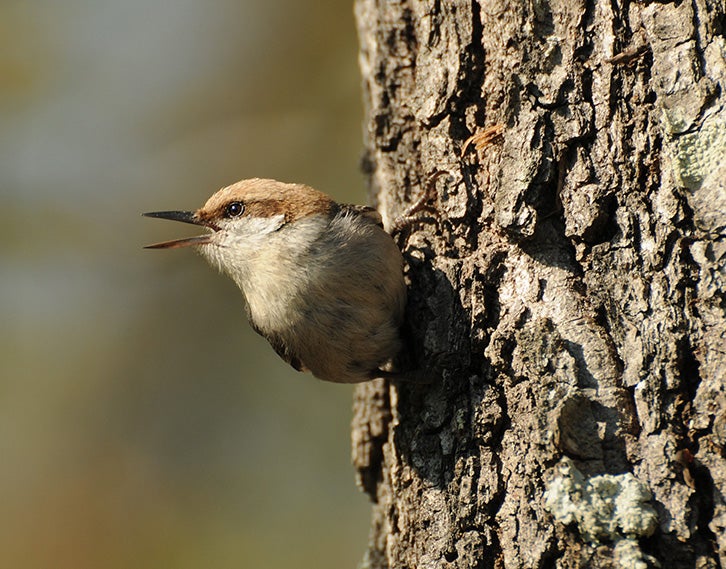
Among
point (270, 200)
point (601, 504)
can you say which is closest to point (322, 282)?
point (270, 200)

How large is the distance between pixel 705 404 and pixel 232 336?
5.43 metres

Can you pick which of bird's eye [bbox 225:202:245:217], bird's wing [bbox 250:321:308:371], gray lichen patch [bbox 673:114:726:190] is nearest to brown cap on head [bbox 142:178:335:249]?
bird's eye [bbox 225:202:245:217]

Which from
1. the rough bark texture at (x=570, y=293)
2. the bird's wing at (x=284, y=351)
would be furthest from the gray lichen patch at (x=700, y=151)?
the bird's wing at (x=284, y=351)

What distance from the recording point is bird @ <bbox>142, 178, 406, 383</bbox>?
10.8 ft

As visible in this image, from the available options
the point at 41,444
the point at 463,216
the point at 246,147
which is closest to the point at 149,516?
the point at 41,444

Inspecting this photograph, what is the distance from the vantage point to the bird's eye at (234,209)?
149 inches

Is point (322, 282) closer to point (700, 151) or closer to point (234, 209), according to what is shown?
Result: point (234, 209)

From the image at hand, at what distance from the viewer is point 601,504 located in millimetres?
2307

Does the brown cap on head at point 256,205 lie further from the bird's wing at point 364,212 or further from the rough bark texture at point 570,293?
the rough bark texture at point 570,293

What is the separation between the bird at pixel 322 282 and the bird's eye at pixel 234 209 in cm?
13

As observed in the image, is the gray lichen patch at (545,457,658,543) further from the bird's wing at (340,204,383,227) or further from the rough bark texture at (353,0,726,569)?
the bird's wing at (340,204,383,227)

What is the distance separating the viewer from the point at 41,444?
6.48 metres

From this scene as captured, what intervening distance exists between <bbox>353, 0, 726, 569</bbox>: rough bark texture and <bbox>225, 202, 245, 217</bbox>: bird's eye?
1.04 metres

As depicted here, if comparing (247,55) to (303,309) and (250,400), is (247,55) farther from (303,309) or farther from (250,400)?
(303,309)
